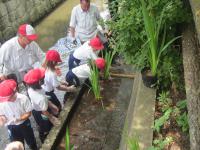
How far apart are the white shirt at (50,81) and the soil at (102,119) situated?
59 centimetres

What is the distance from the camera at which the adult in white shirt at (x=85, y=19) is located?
22.1 feet

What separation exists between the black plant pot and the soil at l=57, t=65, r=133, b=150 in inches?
38.8

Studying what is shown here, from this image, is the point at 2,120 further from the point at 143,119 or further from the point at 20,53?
the point at 143,119

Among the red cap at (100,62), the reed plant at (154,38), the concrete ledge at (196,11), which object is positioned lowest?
the red cap at (100,62)

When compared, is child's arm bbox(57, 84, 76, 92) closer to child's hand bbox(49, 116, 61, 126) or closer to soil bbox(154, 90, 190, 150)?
child's hand bbox(49, 116, 61, 126)

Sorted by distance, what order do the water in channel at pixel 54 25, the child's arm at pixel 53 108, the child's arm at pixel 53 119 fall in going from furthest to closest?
the water in channel at pixel 54 25
the child's arm at pixel 53 108
the child's arm at pixel 53 119

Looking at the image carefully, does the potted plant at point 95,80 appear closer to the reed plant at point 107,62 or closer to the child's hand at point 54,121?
the reed plant at point 107,62

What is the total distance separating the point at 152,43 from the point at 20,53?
264 centimetres

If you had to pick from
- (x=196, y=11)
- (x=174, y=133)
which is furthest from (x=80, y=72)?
(x=196, y=11)

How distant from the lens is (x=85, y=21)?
6.81m

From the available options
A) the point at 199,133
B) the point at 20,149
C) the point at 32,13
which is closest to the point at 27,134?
the point at 20,149

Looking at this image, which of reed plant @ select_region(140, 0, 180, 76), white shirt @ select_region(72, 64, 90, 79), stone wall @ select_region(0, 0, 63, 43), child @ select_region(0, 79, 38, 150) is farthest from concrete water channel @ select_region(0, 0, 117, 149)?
reed plant @ select_region(140, 0, 180, 76)

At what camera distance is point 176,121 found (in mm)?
3744

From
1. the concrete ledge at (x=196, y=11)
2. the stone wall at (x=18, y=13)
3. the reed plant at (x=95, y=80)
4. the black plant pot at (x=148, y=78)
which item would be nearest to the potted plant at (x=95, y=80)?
the reed plant at (x=95, y=80)
